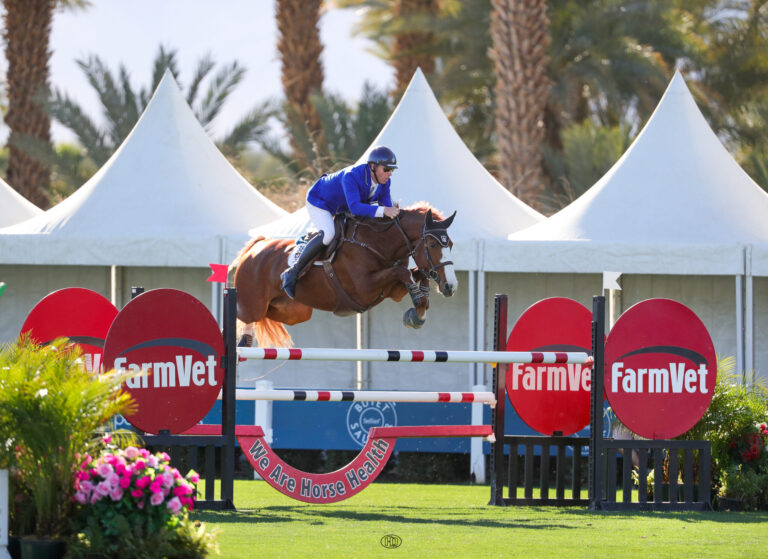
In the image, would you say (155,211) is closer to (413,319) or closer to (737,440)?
(413,319)

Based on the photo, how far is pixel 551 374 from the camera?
820 cm

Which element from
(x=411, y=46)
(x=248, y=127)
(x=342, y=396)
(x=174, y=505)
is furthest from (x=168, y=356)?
(x=411, y=46)

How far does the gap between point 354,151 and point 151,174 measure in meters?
8.65

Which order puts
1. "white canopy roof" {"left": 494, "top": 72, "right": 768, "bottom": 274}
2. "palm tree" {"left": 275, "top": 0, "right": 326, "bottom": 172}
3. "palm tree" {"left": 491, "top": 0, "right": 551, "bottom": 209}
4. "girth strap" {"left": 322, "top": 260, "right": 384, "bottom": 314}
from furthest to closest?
1. "palm tree" {"left": 275, "top": 0, "right": 326, "bottom": 172}
2. "palm tree" {"left": 491, "top": 0, "right": 551, "bottom": 209}
3. "white canopy roof" {"left": 494, "top": 72, "right": 768, "bottom": 274}
4. "girth strap" {"left": 322, "top": 260, "right": 384, "bottom": 314}

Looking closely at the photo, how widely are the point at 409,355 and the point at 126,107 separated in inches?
A: 616

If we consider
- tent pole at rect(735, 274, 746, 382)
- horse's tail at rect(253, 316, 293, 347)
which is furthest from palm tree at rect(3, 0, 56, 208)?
horse's tail at rect(253, 316, 293, 347)

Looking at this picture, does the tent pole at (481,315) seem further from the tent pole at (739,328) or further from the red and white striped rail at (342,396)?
the red and white striped rail at (342,396)

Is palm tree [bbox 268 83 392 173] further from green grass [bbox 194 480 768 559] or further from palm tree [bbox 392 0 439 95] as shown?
green grass [bbox 194 480 768 559]

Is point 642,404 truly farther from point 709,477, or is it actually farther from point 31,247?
point 31,247

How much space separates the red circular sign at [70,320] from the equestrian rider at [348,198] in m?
1.40

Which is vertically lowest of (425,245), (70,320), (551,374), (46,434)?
(46,434)

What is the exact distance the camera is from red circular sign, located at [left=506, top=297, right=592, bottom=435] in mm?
8156

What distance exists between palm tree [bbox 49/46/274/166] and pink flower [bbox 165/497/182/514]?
1724cm

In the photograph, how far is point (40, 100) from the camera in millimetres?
21516
